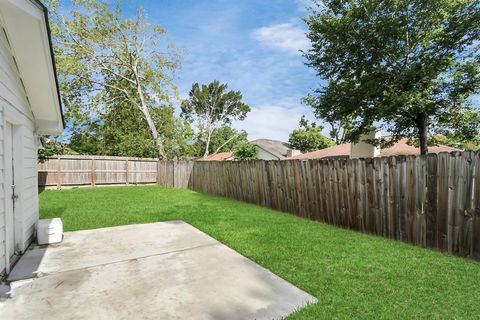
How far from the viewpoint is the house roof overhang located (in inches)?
126

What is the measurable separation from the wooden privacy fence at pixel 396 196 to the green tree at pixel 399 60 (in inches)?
286

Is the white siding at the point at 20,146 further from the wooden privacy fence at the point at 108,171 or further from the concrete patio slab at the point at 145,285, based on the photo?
the wooden privacy fence at the point at 108,171

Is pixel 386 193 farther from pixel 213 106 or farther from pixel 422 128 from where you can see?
pixel 213 106

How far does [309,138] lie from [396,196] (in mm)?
33088

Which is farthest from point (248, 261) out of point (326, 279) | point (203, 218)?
point (203, 218)

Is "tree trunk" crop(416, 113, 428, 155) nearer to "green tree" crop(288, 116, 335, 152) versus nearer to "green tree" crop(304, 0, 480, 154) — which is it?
"green tree" crop(304, 0, 480, 154)

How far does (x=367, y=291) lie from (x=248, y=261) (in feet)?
5.13

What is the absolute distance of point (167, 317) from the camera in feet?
8.41

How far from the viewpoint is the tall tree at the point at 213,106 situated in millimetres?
35938

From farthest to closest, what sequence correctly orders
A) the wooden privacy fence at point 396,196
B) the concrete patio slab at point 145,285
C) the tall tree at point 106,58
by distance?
the tall tree at point 106,58 → the wooden privacy fence at point 396,196 → the concrete patio slab at point 145,285

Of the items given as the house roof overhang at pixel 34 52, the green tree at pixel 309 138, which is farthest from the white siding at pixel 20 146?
the green tree at pixel 309 138

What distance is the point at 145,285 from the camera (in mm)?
3211

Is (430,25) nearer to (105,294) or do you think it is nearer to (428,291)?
(428,291)

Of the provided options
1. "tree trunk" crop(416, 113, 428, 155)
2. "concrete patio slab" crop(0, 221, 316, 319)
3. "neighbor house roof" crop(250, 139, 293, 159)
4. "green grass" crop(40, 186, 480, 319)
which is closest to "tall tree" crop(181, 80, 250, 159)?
"neighbor house roof" crop(250, 139, 293, 159)
